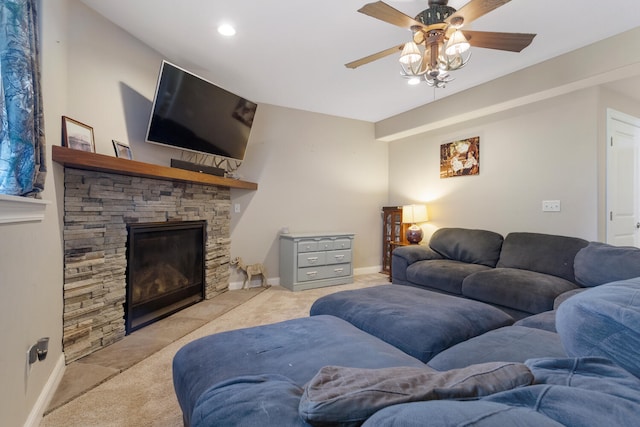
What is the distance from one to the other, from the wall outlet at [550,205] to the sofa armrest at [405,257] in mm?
1201

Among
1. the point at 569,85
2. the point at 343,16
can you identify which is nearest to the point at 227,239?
the point at 343,16

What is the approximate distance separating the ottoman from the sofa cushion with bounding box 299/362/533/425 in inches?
34.4

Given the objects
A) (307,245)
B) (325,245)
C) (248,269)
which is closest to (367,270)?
(325,245)

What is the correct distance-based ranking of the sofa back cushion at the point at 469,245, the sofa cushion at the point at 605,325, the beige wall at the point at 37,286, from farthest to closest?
the sofa back cushion at the point at 469,245, the beige wall at the point at 37,286, the sofa cushion at the point at 605,325

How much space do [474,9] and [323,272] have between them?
10.4ft

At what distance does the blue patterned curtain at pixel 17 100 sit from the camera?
4.06ft

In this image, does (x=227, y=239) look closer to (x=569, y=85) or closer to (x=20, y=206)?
(x=20, y=206)

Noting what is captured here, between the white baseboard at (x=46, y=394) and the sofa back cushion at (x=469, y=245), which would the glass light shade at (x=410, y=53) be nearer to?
the sofa back cushion at (x=469, y=245)

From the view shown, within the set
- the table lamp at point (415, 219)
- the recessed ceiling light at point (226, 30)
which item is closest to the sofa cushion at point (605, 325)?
the recessed ceiling light at point (226, 30)

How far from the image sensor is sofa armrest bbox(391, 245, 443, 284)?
139 inches

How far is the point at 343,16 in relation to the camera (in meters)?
2.24

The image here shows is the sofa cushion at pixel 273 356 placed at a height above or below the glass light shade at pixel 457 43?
below

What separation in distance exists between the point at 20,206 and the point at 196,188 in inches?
78.2

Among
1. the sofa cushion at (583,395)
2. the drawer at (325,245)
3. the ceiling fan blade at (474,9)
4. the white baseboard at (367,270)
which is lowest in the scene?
the white baseboard at (367,270)
